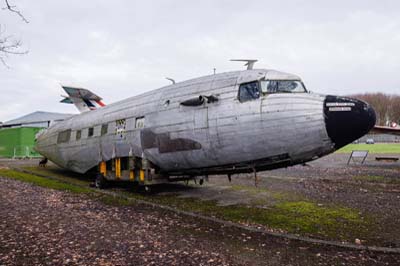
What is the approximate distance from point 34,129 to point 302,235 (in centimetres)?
3377

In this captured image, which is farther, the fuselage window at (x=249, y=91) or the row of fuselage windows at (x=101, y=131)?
the row of fuselage windows at (x=101, y=131)

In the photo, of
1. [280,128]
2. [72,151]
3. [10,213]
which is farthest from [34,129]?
[280,128]

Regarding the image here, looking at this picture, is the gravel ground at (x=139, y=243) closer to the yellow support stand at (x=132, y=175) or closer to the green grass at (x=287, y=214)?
the green grass at (x=287, y=214)

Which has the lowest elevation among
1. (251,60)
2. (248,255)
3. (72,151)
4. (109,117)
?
(248,255)

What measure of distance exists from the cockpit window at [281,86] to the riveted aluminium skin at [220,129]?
149mm

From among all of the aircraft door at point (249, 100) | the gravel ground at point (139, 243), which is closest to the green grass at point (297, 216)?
the gravel ground at point (139, 243)

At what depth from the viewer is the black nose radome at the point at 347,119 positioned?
296 inches

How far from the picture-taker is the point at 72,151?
15.6m

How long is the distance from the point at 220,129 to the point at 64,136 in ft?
33.9

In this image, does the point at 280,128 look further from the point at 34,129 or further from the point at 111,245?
the point at 34,129

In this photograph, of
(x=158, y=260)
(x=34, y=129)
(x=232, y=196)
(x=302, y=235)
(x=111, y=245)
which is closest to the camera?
(x=158, y=260)

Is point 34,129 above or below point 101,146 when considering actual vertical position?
above

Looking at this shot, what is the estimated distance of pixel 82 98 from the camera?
771 inches

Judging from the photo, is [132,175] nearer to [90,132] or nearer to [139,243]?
[90,132]
